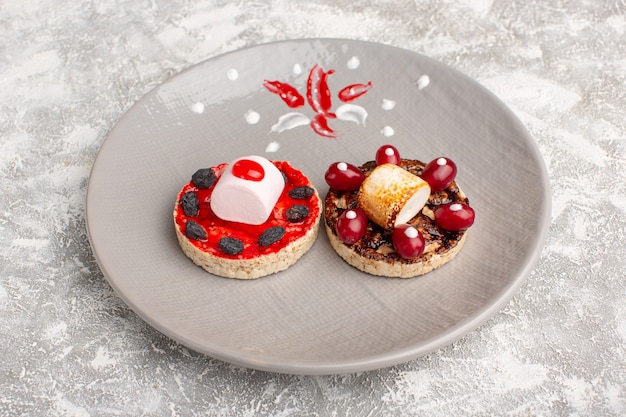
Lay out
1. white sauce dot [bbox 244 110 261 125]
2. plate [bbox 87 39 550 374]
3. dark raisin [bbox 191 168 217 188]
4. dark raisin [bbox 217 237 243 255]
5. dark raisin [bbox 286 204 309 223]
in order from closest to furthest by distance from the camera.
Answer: plate [bbox 87 39 550 374] → dark raisin [bbox 217 237 243 255] → dark raisin [bbox 286 204 309 223] → dark raisin [bbox 191 168 217 188] → white sauce dot [bbox 244 110 261 125]

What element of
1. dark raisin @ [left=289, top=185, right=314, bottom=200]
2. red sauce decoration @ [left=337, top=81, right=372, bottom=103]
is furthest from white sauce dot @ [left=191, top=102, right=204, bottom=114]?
dark raisin @ [left=289, top=185, right=314, bottom=200]

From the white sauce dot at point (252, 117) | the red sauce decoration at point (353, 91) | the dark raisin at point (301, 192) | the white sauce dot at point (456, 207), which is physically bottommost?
the white sauce dot at point (252, 117)

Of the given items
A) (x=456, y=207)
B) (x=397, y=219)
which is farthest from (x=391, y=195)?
(x=456, y=207)

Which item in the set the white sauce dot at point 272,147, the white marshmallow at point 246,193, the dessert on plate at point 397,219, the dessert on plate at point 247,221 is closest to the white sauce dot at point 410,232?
the dessert on plate at point 397,219

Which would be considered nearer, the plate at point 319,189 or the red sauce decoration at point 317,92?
the plate at point 319,189

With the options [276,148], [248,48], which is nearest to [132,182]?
[276,148]

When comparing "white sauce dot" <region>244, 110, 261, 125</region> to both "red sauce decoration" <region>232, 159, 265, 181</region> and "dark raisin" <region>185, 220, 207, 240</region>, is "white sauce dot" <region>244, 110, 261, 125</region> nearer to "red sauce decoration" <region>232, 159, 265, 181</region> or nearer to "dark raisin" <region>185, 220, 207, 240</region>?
"red sauce decoration" <region>232, 159, 265, 181</region>

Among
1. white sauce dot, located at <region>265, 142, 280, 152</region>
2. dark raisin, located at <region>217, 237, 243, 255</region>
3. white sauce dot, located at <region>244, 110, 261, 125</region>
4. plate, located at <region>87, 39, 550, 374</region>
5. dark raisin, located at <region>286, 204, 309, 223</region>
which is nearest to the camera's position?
plate, located at <region>87, 39, 550, 374</region>

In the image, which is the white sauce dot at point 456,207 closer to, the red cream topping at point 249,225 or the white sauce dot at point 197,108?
the red cream topping at point 249,225
